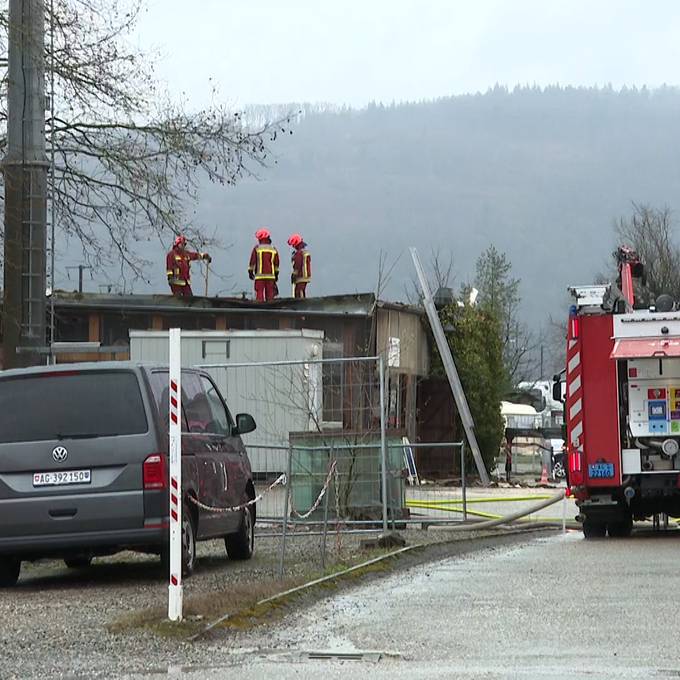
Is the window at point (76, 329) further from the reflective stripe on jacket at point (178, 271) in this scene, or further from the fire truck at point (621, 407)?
the fire truck at point (621, 407)

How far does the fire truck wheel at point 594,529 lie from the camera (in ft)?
67.7

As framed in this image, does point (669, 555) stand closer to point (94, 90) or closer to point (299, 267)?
point (94, 90)

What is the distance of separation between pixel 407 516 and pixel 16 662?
12028 mm

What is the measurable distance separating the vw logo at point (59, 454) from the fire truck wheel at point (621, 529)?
9087 mm

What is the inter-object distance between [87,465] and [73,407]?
0.56 meters

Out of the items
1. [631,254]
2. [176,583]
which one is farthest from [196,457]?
[631,254]

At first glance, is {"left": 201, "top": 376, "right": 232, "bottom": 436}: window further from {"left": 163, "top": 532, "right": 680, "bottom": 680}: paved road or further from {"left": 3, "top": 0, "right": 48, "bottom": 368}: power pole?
{"left": 3, "top": 0, "right": 48, "bottom": 368}: power pole

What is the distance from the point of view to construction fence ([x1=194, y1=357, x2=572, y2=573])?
2005 cm

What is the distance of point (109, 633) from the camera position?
10.5 meters

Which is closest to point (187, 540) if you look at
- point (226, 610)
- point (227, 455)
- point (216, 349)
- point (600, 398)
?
point (227, 455)

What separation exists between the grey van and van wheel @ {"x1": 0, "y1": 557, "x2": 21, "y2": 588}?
0.01 meters

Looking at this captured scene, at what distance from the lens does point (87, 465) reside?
13703mm

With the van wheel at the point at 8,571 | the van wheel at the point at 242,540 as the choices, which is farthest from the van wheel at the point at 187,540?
the van wheel at the point at 242,540

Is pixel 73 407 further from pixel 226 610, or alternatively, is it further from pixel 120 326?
pixel 120 326
